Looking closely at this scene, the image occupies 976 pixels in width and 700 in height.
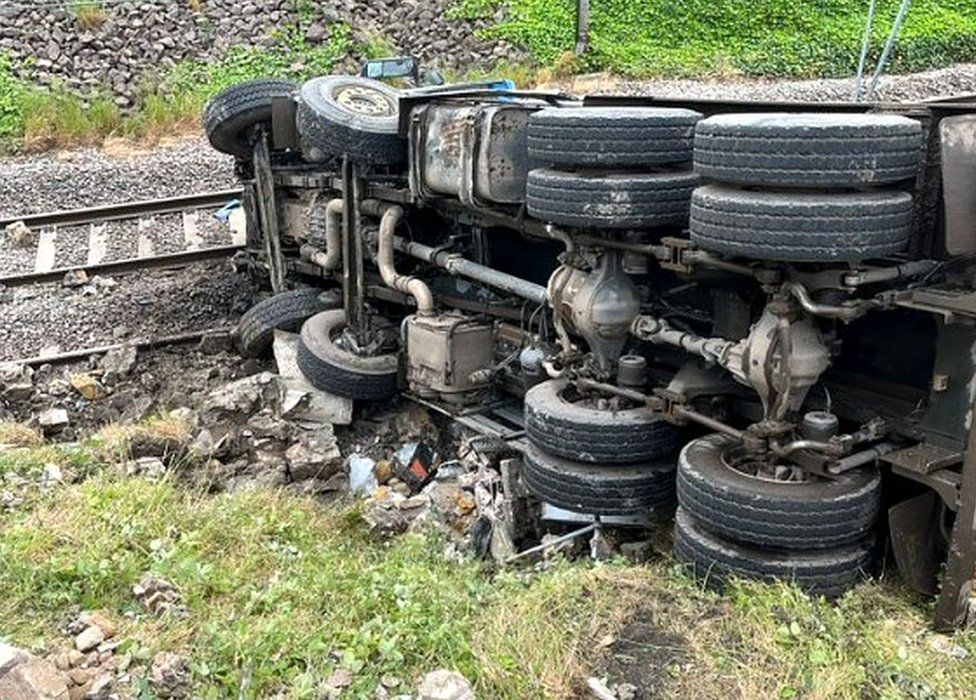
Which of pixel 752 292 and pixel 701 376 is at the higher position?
pixel 752 292

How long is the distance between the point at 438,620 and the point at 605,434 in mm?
1389

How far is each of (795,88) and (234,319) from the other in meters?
13.0

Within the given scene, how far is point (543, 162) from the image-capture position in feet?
16.9

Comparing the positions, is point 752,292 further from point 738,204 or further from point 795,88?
point 795,88

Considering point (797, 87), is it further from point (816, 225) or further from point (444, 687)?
point (444, 687)

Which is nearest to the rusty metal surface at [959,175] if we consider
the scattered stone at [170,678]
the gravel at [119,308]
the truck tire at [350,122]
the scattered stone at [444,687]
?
the scattered stone at [444,687]

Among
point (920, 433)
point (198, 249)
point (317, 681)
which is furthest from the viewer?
point (198, 249)

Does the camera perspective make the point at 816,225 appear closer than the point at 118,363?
Yes

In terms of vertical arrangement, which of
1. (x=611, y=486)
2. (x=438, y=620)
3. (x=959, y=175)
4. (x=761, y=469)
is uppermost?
(x=959, y=175)

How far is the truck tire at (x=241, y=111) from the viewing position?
27.2 feet

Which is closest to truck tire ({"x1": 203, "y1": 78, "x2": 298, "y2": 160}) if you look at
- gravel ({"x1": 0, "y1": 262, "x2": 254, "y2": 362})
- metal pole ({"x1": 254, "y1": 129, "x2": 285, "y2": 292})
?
metal pole ({"x1": 254, "y1": 129, "x2": 285, "y2": 292})

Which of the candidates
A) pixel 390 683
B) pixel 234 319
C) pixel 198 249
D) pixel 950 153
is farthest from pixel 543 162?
pixel 198 249

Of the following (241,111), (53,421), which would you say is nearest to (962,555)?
(53,421)

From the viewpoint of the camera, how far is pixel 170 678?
139 inches
